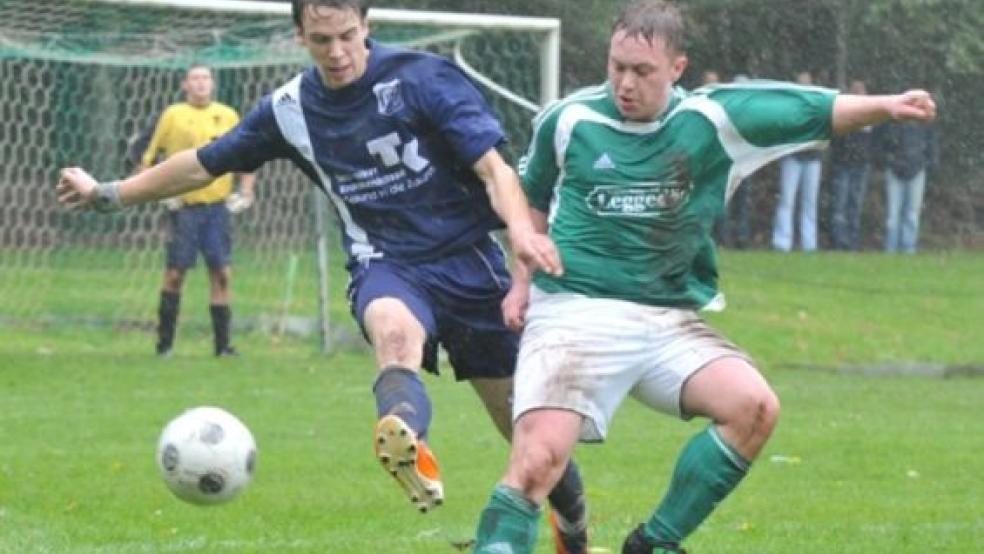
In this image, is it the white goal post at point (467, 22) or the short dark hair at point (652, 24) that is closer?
the short dark hair at point (652, 24)

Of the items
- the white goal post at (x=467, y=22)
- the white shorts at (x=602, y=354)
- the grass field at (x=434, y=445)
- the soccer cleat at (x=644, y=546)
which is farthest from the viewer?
the white goal post at (x=467, y=22)

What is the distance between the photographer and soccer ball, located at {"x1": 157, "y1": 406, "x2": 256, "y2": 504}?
7363mm

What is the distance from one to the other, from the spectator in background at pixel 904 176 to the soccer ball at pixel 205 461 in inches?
622

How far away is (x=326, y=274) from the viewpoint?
18328 millimetres

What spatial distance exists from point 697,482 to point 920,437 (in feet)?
19.8

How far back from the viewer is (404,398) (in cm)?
666

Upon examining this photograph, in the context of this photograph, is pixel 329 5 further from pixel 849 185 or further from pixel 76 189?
pixel 849 185

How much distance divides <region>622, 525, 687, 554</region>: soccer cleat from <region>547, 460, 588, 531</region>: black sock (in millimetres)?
538

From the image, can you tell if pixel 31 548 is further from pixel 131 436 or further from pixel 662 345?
pixel 131 436

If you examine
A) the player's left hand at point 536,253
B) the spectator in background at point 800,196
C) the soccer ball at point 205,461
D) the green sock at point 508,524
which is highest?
the player's left hand at point 536,253

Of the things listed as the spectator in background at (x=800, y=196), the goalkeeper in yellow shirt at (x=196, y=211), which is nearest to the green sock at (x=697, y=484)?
the goalkeeper in yellow shirt at (x=196, y=211)

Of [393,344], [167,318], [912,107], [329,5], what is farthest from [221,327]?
[912,107]

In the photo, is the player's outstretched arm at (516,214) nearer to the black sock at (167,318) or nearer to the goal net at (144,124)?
the goal net at (144,124)

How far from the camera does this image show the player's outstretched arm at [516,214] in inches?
259
